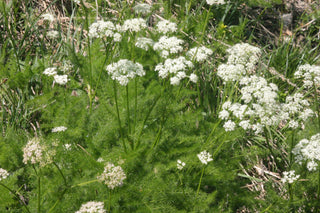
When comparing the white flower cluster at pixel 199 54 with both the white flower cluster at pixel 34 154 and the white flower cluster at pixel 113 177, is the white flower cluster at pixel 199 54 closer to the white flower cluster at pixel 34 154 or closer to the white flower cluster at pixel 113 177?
the white flower cluster at pixel 113 177

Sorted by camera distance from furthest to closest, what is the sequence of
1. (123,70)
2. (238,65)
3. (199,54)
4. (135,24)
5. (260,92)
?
(199,54), (135,24), (238,65), (260,92), (123,70)

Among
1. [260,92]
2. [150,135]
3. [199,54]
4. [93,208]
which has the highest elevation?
[199,54]

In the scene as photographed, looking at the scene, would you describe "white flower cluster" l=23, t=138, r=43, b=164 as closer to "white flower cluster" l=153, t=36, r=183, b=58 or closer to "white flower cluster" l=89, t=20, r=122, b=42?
"white flower cluster" l=89, t=20, r=122, b=42

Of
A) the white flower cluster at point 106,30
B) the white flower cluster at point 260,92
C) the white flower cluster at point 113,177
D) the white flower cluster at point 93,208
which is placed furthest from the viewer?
the white flower cluster at point 106,30

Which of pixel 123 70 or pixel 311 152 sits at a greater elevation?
pixel 123 70

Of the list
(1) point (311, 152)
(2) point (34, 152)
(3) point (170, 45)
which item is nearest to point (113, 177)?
(2) point (34, 152)

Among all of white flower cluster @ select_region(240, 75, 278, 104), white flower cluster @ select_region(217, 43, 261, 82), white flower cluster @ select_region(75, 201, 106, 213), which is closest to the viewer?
white flower cluster @ select_region(75, 201, 106, 213)

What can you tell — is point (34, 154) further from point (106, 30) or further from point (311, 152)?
point (311, 152)

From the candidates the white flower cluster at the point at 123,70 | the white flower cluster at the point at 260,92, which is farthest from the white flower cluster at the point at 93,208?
the white flower cluster at the point at 260,92

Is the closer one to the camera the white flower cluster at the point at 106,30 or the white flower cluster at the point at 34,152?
the white flower cluster at the point at 34,152

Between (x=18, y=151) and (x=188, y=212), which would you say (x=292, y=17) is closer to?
(x=188, y=212)

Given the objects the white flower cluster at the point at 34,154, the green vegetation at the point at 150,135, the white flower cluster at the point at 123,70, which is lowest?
the green vegetation at the point at 150,135

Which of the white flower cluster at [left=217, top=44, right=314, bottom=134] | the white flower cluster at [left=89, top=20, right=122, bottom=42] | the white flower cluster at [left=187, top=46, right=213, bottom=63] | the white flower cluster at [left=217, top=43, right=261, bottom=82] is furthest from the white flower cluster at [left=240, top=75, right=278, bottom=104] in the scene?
the white flower cluster at [left=89, top=20, right=122, bottom=42]

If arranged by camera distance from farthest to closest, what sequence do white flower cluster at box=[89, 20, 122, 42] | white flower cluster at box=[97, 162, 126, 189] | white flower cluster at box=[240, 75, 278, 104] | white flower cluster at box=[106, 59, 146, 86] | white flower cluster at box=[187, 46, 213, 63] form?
white flower cluster at box=[187, 46, 213, 63] < white flower cluster at box=[89, 20, 122, 42] < white flower cluster at box=[240, 75, 278, 104] < white flower cluster at box=[106, 59, 146, 86] < white flower cluster at box=[97, 162, 126, 189]
